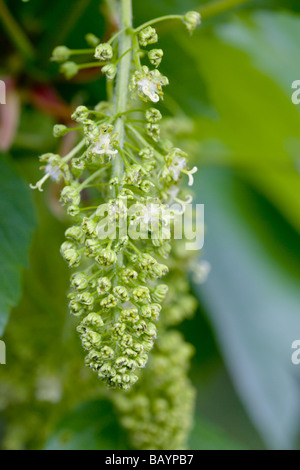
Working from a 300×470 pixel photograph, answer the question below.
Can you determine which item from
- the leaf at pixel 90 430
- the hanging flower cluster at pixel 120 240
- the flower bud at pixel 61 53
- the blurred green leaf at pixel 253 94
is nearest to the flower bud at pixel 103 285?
the hanging flower cluster at pixel 120 240

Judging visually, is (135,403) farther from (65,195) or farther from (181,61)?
(181,61)

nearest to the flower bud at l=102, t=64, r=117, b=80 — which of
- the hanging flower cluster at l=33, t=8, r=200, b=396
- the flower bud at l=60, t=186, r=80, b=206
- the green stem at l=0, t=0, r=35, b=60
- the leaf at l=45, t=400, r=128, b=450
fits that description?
the hanging flower cluster at l=33, t=8, r=200, b=396

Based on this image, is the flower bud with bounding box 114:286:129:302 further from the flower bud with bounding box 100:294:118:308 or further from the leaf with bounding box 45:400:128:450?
the leaf with bounding box 45:400:128:450

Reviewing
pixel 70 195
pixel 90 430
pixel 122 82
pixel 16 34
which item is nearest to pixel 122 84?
pixel 122 82

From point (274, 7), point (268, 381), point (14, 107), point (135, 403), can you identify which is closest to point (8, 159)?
point (14, 107)

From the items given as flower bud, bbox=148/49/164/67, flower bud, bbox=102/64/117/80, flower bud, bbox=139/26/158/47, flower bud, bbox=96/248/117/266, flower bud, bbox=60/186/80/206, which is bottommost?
flower bud, bbox=96/248/117/266

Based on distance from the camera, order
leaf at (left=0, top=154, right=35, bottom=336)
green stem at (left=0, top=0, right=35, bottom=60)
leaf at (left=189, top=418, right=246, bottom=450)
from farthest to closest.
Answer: leaf at (left=189, top=418, right=246, bottom=450)
green stem at (left=0, top=0, right=35, bottom=60)
leaf at (left=0, top=154, right=35, bottom=336)
